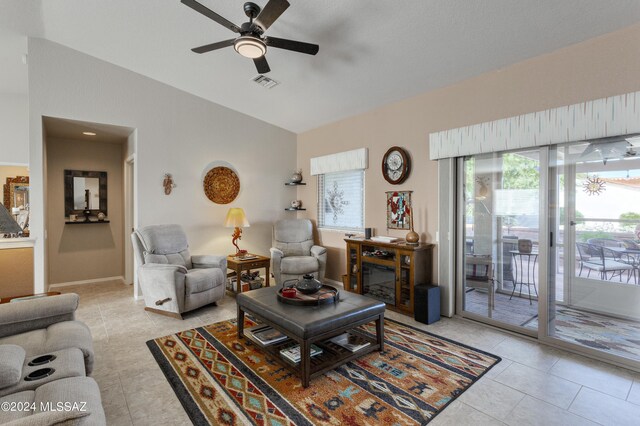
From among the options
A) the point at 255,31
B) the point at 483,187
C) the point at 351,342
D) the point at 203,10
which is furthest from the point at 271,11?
the point at 483,187

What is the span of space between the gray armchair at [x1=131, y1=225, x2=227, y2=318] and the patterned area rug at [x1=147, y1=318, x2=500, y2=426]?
0.63 meters

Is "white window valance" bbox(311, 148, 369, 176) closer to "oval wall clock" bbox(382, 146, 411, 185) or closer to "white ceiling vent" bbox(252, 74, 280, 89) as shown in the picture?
"oval wall clock" bbox(382, 146, 411, 185)

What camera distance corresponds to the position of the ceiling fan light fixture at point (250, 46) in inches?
99.7

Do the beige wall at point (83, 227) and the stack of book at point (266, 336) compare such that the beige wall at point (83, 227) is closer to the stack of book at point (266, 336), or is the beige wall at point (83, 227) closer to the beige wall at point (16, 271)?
the beige wall at point (16, 271)

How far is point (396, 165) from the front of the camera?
4.38 metres

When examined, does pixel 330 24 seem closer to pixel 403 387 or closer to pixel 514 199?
pixel 514 199

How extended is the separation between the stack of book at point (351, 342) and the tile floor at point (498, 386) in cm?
81

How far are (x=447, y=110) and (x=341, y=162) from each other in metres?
1.86

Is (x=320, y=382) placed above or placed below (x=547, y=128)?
below

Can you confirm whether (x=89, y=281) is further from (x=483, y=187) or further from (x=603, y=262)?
(x=603, y=262)

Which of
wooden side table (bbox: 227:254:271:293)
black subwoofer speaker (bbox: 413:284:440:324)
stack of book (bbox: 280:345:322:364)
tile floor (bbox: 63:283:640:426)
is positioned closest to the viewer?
tile floor (bbox: 63:283:640:426)

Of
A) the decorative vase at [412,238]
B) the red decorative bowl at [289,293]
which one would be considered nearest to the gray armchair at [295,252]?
the decorative vase at [412,238]

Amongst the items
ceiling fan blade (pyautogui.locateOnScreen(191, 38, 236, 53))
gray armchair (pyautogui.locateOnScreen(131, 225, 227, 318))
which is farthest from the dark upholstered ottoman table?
ceiling fan blade (pyautogui.locateOnScreen(191, 38, 236, 53))

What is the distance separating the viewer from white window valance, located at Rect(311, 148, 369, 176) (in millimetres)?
4852
